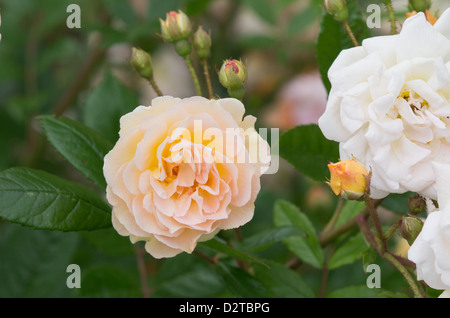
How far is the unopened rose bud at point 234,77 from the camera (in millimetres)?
699

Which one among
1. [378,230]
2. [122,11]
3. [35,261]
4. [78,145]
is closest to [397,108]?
[378,230]

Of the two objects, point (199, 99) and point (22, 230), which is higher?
point (199, 99)

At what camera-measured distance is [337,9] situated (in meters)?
0.72

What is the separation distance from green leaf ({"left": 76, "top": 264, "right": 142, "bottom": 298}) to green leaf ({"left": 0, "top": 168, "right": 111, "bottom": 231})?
0.74 feet

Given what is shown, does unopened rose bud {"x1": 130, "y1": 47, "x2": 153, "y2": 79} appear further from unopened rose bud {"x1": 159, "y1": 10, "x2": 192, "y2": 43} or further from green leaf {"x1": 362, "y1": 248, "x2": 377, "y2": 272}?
green leaf {"x1": 362, "y1": 248, "x2": 377, "y2": 272}

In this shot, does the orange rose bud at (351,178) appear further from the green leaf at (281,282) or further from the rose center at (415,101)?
the green leaf at (281,282)

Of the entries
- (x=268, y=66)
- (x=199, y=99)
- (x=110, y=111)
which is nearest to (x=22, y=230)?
(x=110, y=111)

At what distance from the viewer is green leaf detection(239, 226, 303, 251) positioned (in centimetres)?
72

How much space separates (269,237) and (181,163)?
6.1 inches

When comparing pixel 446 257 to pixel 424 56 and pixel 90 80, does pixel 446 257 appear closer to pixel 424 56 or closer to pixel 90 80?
pixel 424 56

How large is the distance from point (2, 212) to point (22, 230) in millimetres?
369

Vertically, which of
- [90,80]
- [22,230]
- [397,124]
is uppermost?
[397,124]

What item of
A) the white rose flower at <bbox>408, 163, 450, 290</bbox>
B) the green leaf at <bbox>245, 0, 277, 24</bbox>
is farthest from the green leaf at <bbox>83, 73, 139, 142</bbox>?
the green leaf at <bbox>245, 0, 277, 24</bbox>
